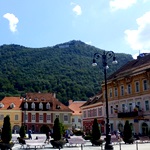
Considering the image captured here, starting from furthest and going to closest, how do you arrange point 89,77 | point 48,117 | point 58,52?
point 58,52
point 89,77
point 48,117

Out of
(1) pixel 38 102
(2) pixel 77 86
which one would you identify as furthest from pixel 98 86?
(1) pixel 38 102

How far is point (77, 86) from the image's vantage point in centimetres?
11006

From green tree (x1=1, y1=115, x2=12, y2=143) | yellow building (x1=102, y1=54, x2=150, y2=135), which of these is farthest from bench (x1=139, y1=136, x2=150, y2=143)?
green tree (x1=1, y1=115, x2=12, y2=143)

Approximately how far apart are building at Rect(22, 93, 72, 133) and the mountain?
1024 inches

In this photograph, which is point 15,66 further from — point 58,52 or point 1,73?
point 58,52

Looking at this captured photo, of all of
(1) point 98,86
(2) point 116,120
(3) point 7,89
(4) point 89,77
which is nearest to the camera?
(2) point 116,120

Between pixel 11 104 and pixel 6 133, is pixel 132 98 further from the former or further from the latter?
pixel 11 104

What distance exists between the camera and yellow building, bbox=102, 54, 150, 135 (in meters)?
41.5

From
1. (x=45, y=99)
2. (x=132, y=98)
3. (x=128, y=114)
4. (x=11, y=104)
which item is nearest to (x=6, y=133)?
(x=128, y=114)

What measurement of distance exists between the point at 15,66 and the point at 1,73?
14.0 meters

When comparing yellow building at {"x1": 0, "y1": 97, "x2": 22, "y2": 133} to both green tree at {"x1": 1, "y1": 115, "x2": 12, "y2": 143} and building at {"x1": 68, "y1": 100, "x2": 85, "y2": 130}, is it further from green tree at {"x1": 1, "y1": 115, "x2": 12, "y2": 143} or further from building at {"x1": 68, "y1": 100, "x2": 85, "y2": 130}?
green tree at {"x1": 1, "y1": 115, "x2": 12, "y2": 143}

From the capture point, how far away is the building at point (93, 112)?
55344mm

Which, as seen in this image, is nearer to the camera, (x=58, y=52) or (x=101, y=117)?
(x=101, y=117)

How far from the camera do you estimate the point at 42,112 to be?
7344 cm
